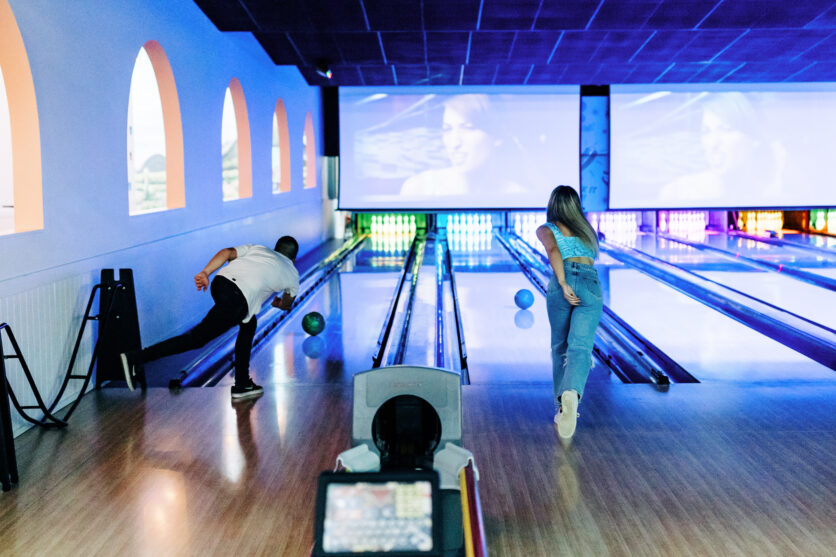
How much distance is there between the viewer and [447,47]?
842 cm

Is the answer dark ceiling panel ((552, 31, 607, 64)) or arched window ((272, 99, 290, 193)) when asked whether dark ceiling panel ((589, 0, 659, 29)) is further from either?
arched window ((272, 99, 290, 193))

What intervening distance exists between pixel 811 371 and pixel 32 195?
407cm

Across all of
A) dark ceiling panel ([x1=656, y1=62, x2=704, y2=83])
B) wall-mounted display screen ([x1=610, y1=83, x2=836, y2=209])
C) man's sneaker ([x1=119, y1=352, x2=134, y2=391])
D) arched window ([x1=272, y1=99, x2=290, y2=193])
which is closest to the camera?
man's sneaker ([x1=119, y1=352, x2=134, y2=391])

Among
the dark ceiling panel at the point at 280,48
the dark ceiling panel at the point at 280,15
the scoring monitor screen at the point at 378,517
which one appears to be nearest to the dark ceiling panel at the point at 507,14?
the dark ceiling panel at the point at 280,15

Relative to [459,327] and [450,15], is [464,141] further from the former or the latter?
[459,327]

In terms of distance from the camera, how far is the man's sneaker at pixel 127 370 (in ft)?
12.7

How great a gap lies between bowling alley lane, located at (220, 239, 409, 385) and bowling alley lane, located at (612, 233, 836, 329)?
326cm

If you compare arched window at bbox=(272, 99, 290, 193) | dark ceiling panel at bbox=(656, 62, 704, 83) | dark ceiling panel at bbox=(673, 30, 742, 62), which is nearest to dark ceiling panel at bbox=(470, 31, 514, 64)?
dark ceiling panel at bbox=(673, 30, 742, 62)

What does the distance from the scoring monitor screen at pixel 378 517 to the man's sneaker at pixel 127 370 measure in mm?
2541

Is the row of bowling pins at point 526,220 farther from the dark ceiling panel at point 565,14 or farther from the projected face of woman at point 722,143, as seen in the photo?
the dark ceiling panel at point 565,14

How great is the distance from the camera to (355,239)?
44.0 ft

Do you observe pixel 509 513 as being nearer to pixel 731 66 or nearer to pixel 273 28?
pixel 273 28

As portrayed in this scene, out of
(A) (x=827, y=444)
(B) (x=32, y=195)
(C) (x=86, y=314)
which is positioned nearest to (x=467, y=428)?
(A) (x=827, y=444)

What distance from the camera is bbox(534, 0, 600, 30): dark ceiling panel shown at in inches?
247
